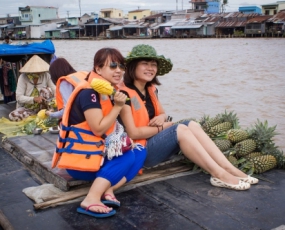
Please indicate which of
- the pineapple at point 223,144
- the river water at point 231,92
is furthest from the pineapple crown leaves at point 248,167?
the river water at point 231,92

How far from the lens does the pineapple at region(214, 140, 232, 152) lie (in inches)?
130

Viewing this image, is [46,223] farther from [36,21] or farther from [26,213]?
[36,21]

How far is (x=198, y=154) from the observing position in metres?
2.58

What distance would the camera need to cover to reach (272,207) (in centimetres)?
240

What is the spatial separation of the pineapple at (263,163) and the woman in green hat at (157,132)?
33 centimetres

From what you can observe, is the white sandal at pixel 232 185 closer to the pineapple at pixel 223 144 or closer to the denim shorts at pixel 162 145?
the denim shorts at pixel 162 145

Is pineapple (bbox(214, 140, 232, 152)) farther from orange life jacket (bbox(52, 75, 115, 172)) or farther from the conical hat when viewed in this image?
the conical hat

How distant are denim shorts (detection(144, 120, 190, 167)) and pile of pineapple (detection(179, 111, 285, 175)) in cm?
70

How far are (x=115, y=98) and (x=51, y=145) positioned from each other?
4.89 ft

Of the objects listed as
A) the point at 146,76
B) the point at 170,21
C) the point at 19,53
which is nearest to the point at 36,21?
the point at 170,21

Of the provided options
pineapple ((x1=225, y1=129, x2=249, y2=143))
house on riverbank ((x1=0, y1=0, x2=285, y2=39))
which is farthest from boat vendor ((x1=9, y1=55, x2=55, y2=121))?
house on riverbank ((x1=0, y1=0, x2=285, y2=39))

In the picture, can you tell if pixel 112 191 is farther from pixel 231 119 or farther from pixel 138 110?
pixel 231 119

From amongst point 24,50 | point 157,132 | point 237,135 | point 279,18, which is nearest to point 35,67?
point 24,50

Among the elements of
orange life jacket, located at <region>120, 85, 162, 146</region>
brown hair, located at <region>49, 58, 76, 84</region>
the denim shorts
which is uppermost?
brown hair, located at <region>49, 58, 76, 84</region>
